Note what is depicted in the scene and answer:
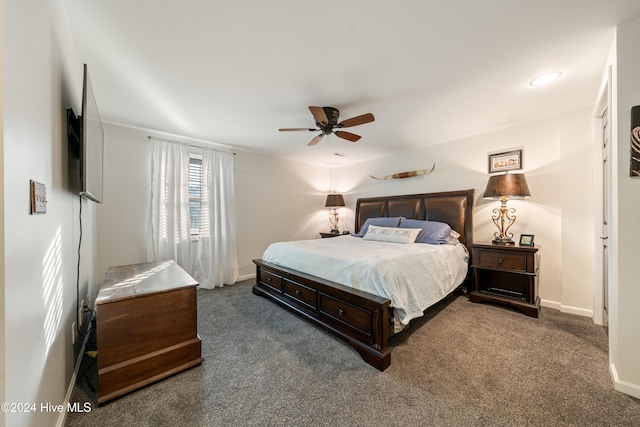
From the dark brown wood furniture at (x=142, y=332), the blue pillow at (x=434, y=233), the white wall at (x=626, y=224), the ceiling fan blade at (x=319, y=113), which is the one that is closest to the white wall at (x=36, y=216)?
the dark brown wood furniture at (x=142, y=332)

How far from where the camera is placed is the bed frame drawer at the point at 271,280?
120 inches

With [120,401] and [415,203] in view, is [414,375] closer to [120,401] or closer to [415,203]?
[120,401]

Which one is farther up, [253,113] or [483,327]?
[253,113]

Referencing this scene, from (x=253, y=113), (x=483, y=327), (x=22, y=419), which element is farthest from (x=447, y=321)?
(x=253, y=113)

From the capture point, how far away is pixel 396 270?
2111 mm

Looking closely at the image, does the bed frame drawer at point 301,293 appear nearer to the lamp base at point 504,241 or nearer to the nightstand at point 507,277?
the nightstand at point 507,277

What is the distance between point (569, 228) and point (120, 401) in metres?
4.48

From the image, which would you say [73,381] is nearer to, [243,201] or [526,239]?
[243,201]

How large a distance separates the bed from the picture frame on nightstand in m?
0.61

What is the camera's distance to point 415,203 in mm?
4133

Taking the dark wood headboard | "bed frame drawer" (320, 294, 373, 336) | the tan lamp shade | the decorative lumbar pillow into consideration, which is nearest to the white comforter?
"bed frame drawer" (320, 294, 373, 336)

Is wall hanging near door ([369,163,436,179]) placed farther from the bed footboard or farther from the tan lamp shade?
the bed footboard

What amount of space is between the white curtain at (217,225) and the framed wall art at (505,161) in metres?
4.04

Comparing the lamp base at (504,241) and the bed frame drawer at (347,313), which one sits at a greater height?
the lamp base at (504,241)
